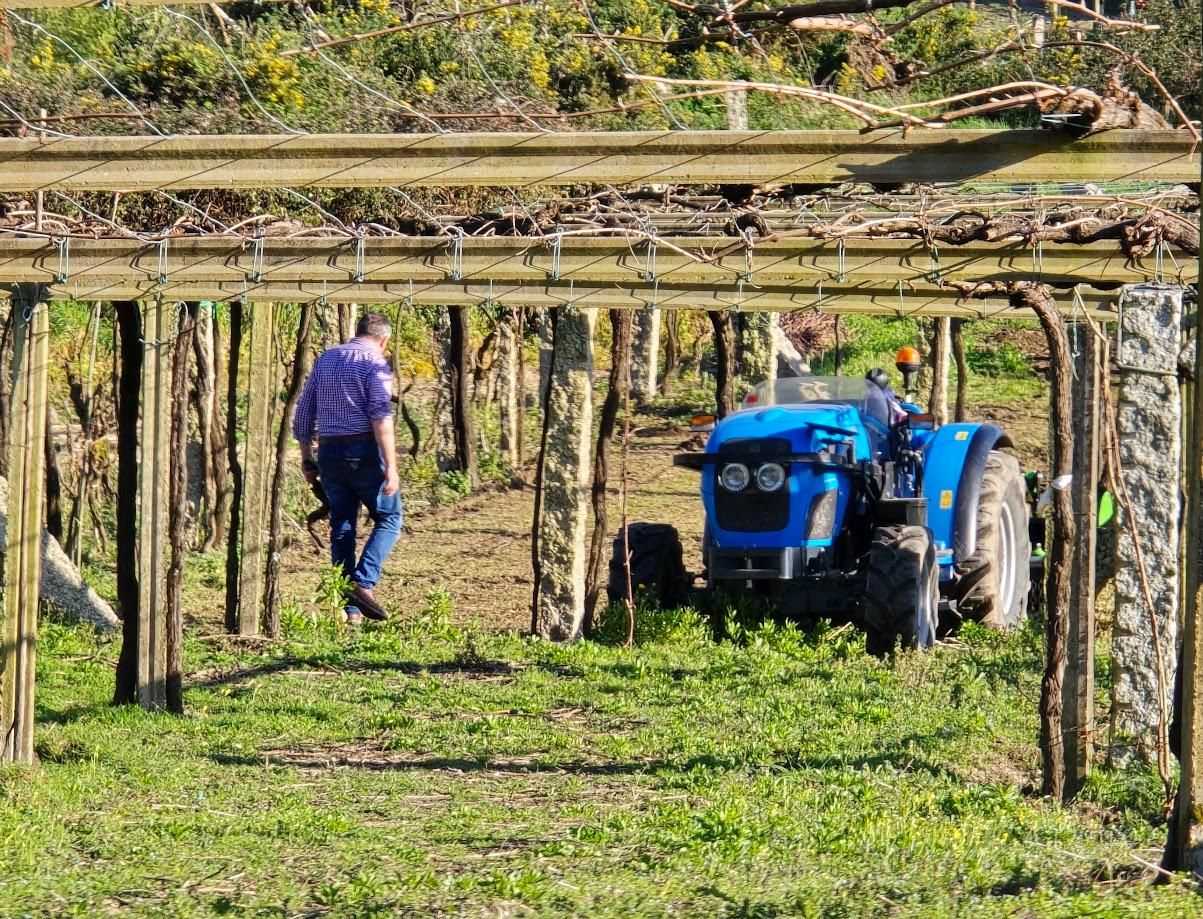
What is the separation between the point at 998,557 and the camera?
42.6 feet

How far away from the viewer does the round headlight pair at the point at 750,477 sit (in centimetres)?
1184

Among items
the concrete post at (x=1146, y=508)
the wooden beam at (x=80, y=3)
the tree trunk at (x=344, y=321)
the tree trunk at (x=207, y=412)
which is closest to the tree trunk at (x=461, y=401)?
the tree trunk at (x=344, y=321)

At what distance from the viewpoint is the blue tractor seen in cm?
1157

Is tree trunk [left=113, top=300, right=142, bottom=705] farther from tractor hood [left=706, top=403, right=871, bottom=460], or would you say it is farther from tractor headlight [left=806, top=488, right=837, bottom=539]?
tractor headlight [left=806, top=488, right=837, bottom=539]

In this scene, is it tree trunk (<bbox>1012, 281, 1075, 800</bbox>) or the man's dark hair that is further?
the man's dark hair

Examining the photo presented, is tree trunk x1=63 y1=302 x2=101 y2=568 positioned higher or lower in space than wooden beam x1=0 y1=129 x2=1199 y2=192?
lower

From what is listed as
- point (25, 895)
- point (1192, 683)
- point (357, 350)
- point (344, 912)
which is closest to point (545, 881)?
point (344, 912)

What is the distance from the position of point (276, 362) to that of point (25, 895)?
735 cm

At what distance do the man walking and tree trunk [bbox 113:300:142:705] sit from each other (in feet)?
4.19

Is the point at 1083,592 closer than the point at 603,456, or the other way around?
the point at 1083,592

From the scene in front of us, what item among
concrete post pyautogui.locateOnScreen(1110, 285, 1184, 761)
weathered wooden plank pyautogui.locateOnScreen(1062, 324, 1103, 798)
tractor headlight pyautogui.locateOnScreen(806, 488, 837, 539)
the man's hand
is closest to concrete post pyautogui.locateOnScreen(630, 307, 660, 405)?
tractor headlight pyautogui.locateOnScreen(806, 488, 837, 539)

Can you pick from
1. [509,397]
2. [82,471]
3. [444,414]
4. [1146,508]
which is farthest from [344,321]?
[1146,508]

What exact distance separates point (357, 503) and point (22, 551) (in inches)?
106

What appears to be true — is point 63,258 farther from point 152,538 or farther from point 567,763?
point 567,763
